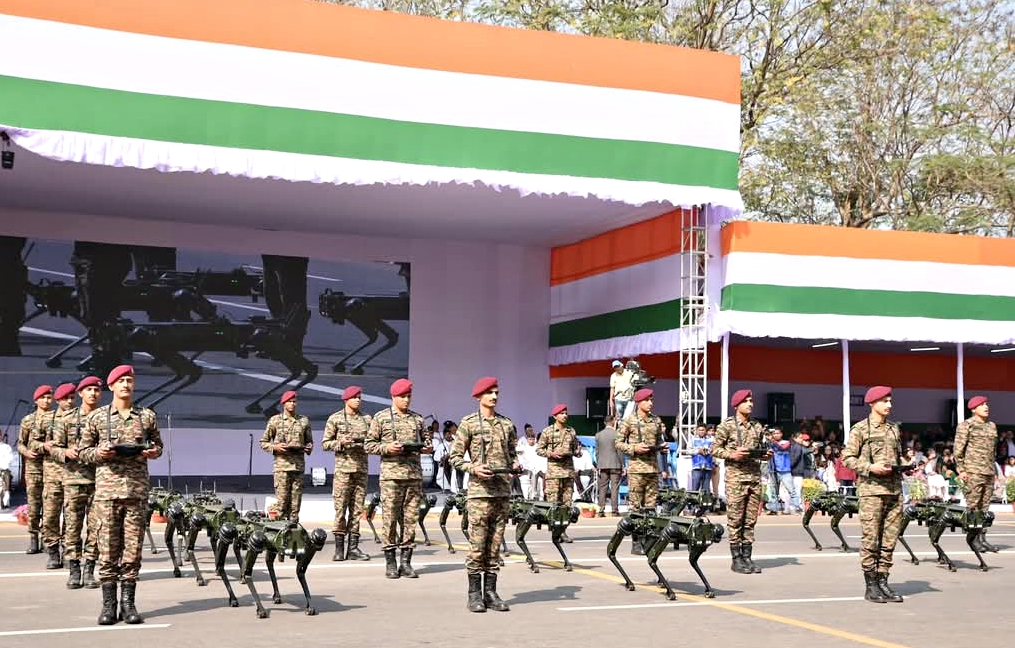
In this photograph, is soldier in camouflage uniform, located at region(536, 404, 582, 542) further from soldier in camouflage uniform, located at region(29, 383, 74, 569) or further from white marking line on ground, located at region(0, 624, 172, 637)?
white marking line on ground, located at region(0, 624, 172, 637)

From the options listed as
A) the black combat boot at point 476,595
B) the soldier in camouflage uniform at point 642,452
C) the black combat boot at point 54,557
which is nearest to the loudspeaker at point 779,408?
the soldier in camouflage uniform at point 642,452

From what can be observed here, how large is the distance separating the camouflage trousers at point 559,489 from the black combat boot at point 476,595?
20.0ft

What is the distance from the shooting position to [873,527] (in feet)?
44.9

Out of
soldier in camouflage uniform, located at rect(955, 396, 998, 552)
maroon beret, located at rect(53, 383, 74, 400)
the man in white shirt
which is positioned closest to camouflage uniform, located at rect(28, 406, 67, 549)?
maroon beret, located at rect(53, 383, 74, 400)

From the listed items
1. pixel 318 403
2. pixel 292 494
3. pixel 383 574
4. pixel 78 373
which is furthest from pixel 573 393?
pixel 383 574

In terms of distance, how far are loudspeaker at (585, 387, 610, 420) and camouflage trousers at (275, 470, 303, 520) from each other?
54.6ft

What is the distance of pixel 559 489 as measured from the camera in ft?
61.6

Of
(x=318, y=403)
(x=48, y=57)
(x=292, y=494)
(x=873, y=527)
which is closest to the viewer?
(x=873, y=527)

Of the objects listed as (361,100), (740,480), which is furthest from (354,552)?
(361,100)

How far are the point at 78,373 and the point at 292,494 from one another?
47.0ft

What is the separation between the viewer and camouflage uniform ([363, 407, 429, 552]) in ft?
49.5

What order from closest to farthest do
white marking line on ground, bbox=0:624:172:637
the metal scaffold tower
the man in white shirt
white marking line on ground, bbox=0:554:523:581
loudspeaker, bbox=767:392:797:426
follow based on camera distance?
white marking line on ground, bbox=0:624:172:637 → white marking line on ground, bbox=0:554:523:581 → the metal scaffold tower → the man in white shirt → loudspeaker, bbox=767:392:797:426

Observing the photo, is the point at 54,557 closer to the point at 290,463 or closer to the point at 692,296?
the point at 290,463

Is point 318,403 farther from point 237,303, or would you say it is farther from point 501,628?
point 501,628
